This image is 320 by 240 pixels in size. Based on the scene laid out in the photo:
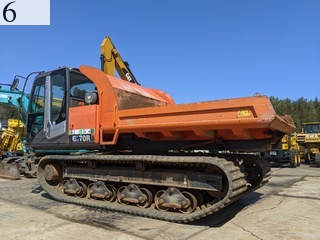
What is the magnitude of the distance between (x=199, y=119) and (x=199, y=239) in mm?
1691

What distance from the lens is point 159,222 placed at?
494 centimetres

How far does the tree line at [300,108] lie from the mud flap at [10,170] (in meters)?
51.9

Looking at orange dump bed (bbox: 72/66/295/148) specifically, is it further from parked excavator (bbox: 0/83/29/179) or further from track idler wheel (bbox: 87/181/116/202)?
parked excavator (bbox: 0/83/29/179)

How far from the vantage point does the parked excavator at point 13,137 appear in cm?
1030

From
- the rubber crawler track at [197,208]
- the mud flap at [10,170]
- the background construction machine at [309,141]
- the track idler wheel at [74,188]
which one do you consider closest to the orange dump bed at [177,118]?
the rubber crawler track at [197,208]

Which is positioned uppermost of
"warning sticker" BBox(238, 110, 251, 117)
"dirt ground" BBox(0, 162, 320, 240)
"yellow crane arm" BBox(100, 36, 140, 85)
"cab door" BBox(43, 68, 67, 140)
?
"yellow crane arm" BBox(100, 36, 140, 85)

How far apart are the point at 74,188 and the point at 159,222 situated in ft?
7.78

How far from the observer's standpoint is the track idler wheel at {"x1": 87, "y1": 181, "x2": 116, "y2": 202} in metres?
5.98

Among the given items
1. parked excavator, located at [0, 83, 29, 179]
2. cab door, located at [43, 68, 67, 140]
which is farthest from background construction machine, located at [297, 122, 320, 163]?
cab door, located at [43, 68, 67, 140]

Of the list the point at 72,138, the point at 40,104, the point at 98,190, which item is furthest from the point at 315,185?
the point at 40,104

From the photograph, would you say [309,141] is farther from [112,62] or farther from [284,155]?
[112,62]

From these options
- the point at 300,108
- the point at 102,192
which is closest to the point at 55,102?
the point at 102,192

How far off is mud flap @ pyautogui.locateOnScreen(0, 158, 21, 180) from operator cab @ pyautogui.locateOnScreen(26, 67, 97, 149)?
3805mm

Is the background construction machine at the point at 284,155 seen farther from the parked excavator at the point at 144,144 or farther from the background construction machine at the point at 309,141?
the parked excavator at the point at 144,144
